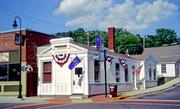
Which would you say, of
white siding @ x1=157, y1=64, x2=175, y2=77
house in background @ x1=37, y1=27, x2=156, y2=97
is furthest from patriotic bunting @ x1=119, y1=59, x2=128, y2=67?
white siding @ x1=157, y1=64, x2=175, y2=77

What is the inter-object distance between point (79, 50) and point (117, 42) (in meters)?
59.4

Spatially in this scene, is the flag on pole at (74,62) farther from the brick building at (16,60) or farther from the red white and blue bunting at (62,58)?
the brick building at (16,60)

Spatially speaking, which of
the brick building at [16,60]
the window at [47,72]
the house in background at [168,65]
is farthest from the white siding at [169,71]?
the window at [47,72]

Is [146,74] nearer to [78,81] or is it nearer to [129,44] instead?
[78,81]

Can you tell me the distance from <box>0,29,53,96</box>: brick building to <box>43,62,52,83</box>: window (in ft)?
4.34

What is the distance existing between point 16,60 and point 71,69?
663 cm

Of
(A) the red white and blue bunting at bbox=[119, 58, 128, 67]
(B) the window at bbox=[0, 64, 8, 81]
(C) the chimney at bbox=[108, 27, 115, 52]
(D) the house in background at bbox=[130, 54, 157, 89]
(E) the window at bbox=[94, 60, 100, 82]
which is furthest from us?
(D) the house in background at bbox=[130, 54, 157, 89]

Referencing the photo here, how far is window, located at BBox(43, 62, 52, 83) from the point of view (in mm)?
32094

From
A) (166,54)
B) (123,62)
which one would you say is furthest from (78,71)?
(166,54)

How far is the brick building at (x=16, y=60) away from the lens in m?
32.6

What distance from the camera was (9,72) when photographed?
112 feet

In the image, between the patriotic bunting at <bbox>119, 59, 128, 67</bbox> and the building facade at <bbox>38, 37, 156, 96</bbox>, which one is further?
the patriotic bunting at <bbox>119, 59, 128, 67</bbox>

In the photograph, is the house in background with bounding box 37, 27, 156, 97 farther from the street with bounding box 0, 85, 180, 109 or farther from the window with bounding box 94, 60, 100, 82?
the street with bounding box 0, 85, 180, 109

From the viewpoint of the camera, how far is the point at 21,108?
22.0 meters
